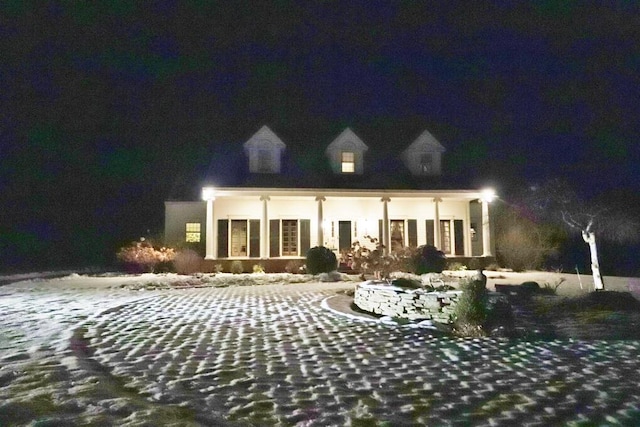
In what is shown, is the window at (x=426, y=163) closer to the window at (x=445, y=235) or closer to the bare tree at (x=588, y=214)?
the window at (x=445, y=235)

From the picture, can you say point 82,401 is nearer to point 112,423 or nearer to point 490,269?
point 112,423

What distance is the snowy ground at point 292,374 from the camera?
3748 millimetres

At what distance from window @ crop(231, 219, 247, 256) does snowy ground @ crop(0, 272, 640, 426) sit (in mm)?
13417

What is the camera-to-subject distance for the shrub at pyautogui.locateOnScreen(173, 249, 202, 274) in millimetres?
18938

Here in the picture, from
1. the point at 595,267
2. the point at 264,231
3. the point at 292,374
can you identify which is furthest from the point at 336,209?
the point at 292,374

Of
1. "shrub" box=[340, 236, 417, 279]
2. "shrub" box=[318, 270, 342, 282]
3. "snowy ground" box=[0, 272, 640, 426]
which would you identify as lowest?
"snowy ground" box=[0, 272, 640, 426]

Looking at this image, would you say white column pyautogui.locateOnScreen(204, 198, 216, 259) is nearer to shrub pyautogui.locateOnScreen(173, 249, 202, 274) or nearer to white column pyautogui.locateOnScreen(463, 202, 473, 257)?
shrub pyautogui.locateOnScreen(173, 249, 202, 274)

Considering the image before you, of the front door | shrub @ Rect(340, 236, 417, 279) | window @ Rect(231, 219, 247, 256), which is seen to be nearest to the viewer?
shrub @ Rect(340, 236, 417, 279)

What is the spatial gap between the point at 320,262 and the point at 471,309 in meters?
10.6

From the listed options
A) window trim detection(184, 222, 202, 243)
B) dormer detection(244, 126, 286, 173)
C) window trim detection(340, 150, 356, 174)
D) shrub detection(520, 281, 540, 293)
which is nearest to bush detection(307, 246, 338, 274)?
dormer detection(244, 126, 286, 173)

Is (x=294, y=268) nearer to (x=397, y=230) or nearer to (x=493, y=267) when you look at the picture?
(x=397, y=230)

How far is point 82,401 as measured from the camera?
12.9 ft

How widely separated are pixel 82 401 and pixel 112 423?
0.66m

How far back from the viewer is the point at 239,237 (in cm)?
2192
